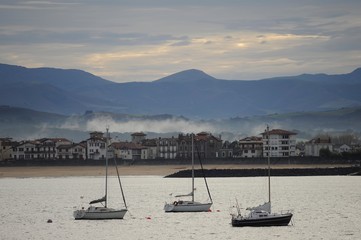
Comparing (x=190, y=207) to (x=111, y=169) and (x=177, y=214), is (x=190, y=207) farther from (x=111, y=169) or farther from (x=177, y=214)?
(x=111, y=169)

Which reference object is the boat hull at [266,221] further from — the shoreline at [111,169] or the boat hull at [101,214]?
the shoreline at [111,169]

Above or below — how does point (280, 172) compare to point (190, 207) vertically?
above

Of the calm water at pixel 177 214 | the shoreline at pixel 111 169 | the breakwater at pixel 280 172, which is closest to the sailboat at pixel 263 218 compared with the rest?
the calm water at pixel 177 214

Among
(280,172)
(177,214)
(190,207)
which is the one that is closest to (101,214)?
(177,214)

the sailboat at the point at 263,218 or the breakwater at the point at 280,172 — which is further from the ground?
the breakwater at the point at 280,172

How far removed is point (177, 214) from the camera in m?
81.7

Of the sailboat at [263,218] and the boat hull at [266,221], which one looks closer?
the sailboat at [263,218]

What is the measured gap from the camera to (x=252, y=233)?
64.4m

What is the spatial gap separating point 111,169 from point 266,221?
415 feet

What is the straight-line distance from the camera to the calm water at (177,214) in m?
65.7

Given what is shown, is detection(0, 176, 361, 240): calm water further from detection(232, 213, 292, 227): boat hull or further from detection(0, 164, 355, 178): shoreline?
detection(0, 164, 355, 178): shoreline

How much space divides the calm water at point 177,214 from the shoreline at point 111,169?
126ft

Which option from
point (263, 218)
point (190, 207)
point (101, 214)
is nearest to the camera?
point (263, 218)

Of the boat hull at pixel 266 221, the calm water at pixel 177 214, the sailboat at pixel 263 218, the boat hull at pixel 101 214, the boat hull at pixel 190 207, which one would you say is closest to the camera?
the calm water at pixel 177 214
